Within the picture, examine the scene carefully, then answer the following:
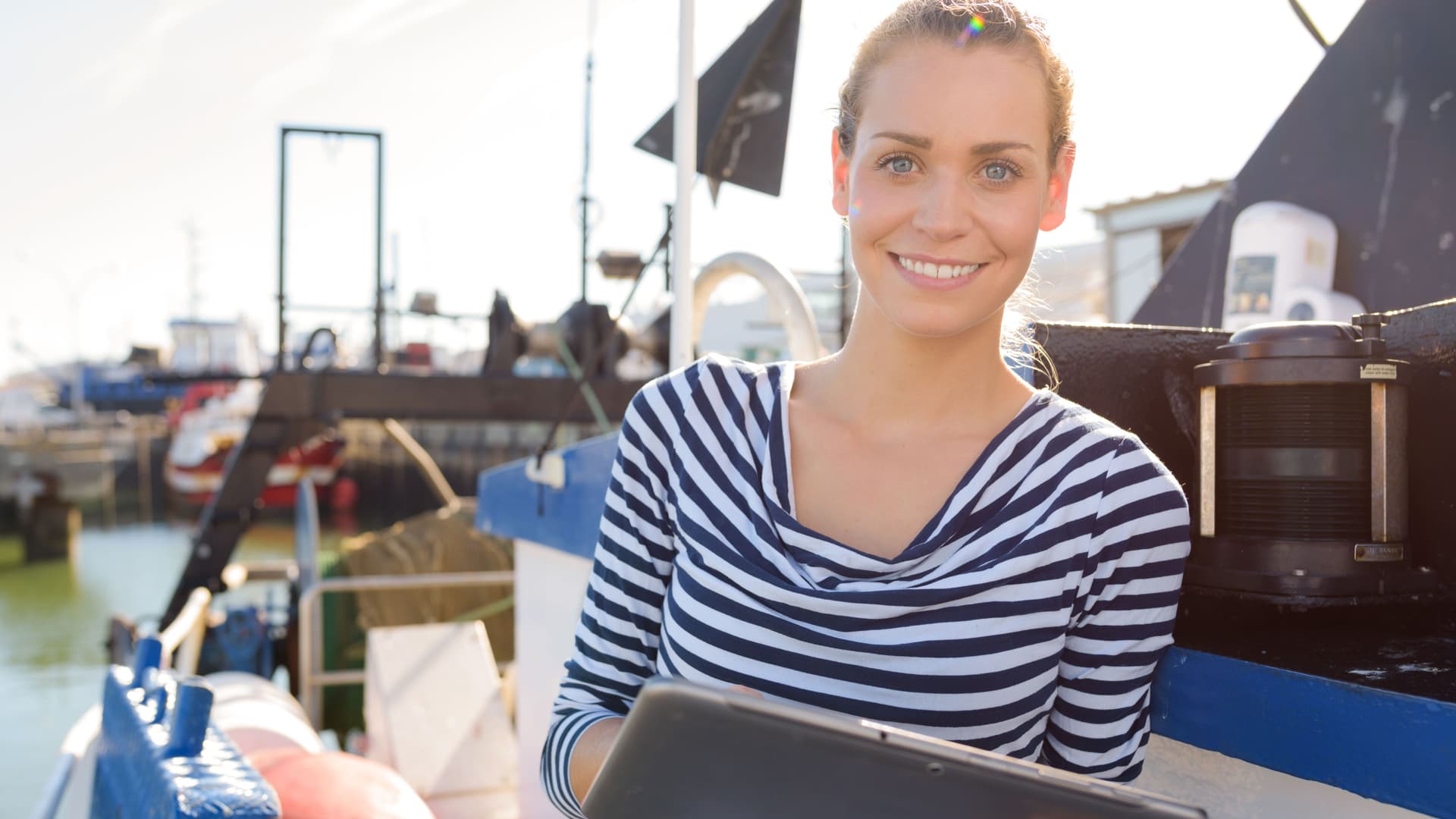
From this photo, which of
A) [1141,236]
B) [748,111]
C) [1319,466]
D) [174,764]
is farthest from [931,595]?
[1141,236]

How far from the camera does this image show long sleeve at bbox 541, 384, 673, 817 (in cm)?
137

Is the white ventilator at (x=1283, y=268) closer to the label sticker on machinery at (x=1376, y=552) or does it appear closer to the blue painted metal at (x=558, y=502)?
the blue painted metal at (x=558, y=502)

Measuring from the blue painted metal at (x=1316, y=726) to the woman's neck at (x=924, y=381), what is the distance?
14.2 inches

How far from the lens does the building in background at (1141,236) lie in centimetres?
1060

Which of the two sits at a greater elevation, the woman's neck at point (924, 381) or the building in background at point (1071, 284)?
the building in background at point (1071, 284)

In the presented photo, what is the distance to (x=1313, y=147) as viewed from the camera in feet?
12.3

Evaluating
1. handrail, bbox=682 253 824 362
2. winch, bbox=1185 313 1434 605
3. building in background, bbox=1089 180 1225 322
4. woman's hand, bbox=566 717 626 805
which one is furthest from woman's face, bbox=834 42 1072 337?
building in background, bbox=1089 180 1225 322

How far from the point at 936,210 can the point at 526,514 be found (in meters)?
2.35

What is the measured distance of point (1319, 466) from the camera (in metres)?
1.45

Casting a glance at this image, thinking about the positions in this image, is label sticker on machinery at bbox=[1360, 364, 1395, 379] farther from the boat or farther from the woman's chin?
the boat

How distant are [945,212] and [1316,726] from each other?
0.66 m

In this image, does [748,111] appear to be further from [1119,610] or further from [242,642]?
[242,642]

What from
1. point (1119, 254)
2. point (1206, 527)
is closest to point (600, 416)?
point (1206, 527)

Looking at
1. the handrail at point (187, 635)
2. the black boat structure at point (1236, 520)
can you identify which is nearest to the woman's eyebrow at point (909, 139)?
the black boat structure at point (1236, 520)
